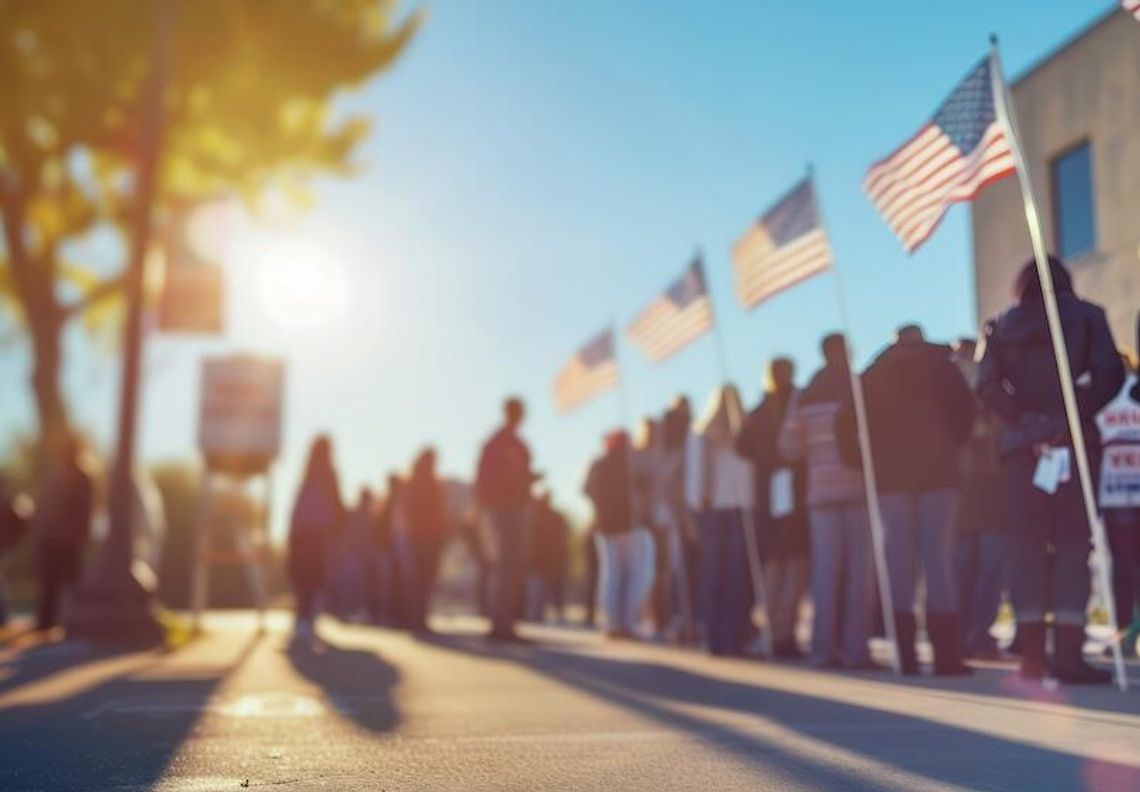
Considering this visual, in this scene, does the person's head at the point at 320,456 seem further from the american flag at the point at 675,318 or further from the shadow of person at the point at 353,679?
the american flag at the point at 675,318

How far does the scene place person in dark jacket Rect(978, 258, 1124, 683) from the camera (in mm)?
7891

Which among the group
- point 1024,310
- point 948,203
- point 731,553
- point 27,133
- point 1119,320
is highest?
point 27,133

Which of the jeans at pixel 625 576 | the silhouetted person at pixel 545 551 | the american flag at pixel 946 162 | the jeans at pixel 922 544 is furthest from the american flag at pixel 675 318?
the silhouetted person at pixel 545 551

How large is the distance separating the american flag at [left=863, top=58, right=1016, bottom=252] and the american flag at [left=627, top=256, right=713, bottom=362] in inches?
153

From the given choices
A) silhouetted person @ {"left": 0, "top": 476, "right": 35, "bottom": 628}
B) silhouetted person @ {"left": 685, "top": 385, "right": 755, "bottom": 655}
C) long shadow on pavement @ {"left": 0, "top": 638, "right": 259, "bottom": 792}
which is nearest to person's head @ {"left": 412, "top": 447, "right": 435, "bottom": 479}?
silhouetted person @ {"left": 0, "top": 476, "right": 35, "bottom": 628}

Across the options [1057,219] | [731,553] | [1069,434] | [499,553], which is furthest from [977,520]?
[1057,219]

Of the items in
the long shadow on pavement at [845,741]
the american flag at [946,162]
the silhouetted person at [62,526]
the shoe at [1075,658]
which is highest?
the american flag at [946,162]

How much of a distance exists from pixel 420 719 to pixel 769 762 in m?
2.06

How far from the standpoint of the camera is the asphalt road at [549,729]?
4832 mm

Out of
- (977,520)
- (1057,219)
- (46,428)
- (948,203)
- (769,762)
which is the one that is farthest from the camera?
(46,428)

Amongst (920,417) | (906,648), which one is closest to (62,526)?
(906,648)

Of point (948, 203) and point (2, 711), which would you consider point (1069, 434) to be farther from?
point (2, 711)

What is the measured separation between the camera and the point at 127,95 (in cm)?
2256

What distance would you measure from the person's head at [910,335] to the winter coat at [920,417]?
0.03 meters
